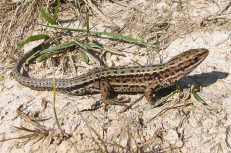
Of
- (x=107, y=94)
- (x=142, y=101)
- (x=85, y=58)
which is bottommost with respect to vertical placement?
(x=142, y=101)

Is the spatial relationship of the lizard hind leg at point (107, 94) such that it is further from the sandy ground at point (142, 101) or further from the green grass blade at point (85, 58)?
the green grass blade at point (85, 58)

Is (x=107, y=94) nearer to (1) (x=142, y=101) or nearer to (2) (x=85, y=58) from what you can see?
(1) (x=142, y=101)

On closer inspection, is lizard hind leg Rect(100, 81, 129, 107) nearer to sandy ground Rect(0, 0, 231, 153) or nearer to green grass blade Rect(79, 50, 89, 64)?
sandy ground Rect(0, 0, 231, 153)

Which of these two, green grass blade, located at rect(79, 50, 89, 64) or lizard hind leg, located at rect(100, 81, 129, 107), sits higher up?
green grass blade, located at rect(79, 50, 89, 64)

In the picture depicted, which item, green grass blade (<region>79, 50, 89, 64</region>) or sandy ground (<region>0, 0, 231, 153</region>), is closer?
sandy ground (<region>0, 0, 231, 153</region>)

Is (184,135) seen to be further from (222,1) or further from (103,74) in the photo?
(222,1)

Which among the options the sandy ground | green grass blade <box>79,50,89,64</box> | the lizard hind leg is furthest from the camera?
green grass blade <box>79,50,89,64</box>

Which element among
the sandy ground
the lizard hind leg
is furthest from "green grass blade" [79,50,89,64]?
the lizard hind leg

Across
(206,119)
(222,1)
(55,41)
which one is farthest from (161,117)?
(222,1)

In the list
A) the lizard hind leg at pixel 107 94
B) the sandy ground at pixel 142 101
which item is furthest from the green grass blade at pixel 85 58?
the lizard hind leg at pixel 107 94

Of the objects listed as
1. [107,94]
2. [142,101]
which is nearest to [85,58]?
[107,94]
